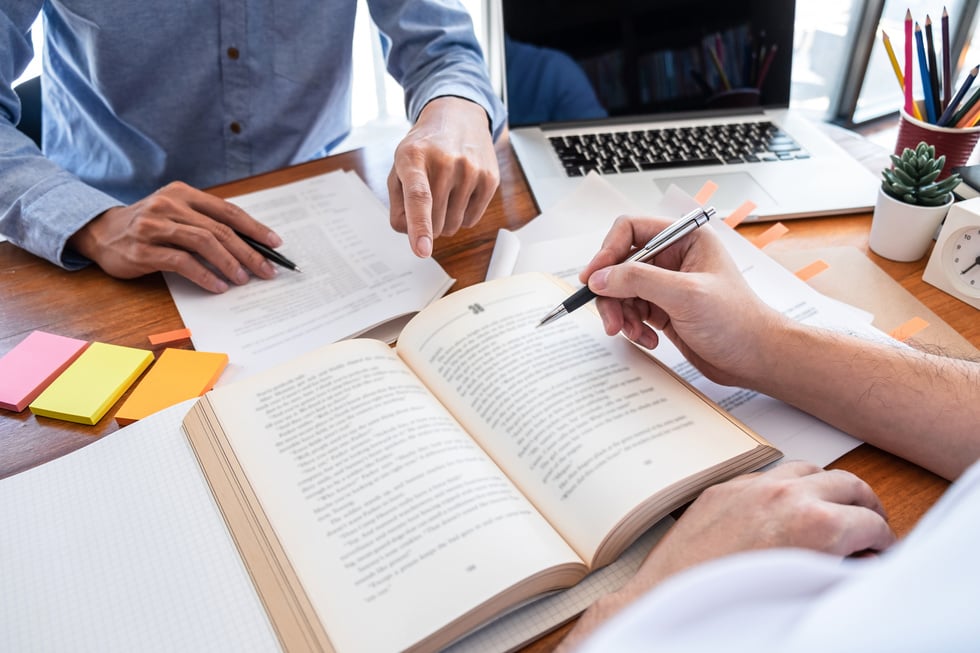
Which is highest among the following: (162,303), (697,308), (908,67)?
(908,67)

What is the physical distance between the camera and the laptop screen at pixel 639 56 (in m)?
1.15

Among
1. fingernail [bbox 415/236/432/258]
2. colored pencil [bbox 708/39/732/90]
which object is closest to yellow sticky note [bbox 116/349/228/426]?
fingernail [bbox 415/236/432/258]

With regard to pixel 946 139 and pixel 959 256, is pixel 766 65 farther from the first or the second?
pixel 959 256

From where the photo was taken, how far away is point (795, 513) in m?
0.48

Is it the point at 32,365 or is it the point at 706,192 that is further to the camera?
the point at 706,192

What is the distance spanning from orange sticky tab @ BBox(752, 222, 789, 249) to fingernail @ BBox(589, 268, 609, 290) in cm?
33

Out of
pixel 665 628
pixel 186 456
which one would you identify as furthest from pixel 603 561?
pixel 186 456

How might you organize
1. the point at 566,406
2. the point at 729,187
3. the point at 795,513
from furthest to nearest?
the point at 729,187
the point at 566,406
the point at 795,513

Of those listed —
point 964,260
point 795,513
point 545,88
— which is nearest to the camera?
point 795,513

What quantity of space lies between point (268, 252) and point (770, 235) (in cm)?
65

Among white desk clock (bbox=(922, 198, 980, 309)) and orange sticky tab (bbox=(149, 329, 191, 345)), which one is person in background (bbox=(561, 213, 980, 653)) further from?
orange sticky tab (bbox=(149, 329, 191, 345))

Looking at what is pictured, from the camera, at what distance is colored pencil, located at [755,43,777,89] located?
1200mm

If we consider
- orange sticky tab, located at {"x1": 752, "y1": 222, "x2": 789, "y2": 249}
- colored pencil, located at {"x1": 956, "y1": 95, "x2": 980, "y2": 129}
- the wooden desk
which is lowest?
the wooden desk

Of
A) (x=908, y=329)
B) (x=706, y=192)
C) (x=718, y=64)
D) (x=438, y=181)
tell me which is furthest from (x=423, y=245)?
(x=718, y=64)
